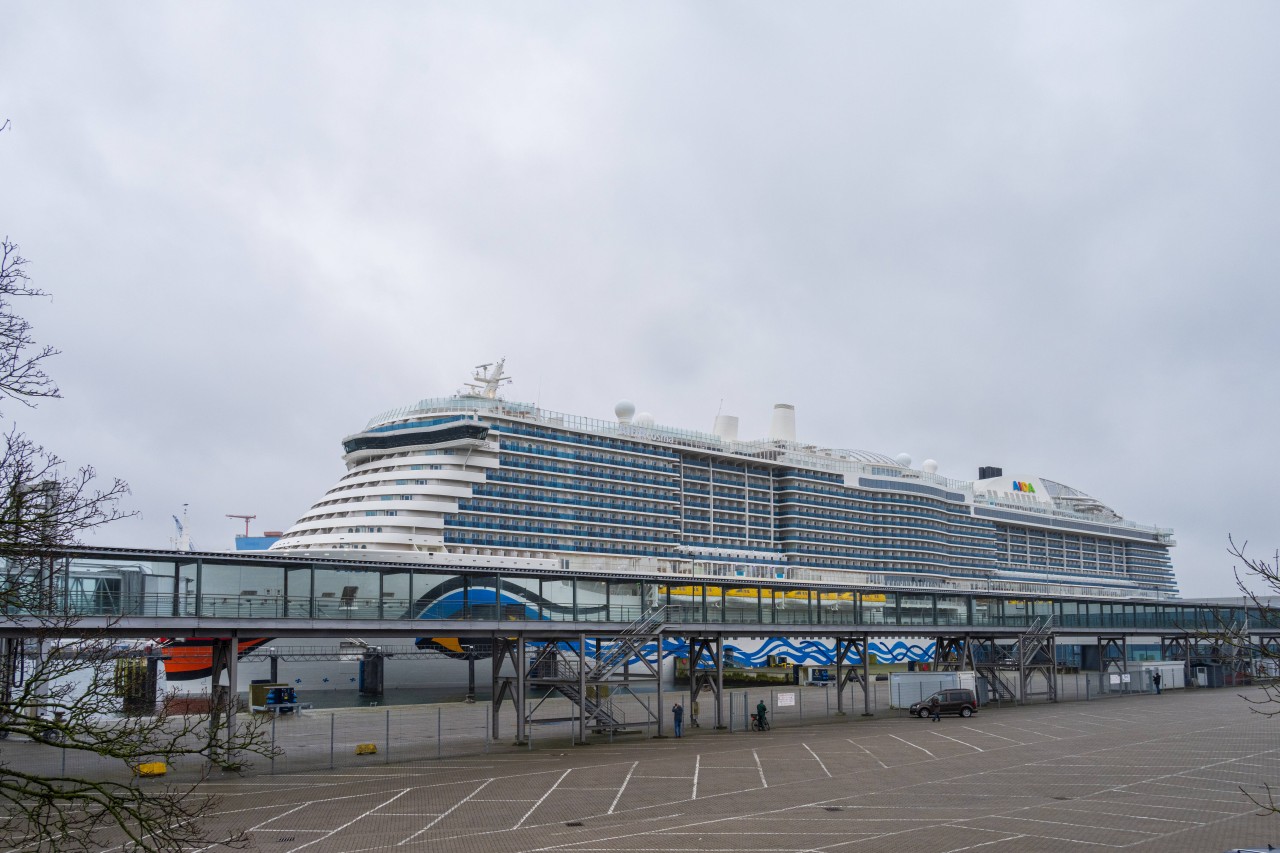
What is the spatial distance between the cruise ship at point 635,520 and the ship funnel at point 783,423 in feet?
0.50

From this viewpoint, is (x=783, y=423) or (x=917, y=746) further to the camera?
(x=783, y=423)

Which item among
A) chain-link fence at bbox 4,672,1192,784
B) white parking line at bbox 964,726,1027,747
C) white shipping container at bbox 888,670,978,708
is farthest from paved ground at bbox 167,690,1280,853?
white shipping container at bbox 888,670,978,708

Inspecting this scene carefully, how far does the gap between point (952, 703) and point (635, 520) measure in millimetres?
38175

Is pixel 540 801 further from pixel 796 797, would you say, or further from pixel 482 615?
pixel 482 615

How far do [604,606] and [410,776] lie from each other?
11.2 meters

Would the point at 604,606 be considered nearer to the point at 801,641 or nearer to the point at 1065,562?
the point at 801,641

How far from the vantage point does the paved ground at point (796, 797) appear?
18.3 meters

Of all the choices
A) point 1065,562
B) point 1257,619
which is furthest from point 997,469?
point 1257,619

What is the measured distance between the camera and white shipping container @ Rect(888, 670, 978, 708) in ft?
153

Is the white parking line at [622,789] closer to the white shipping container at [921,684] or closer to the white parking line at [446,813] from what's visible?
the white parking line at [446,813]

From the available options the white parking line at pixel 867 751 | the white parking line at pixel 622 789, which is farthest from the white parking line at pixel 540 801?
the white parking line at pixel 867 751

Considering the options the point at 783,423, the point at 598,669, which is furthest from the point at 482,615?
the point at 783,423

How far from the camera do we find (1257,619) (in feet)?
226

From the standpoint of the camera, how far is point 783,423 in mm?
103812
